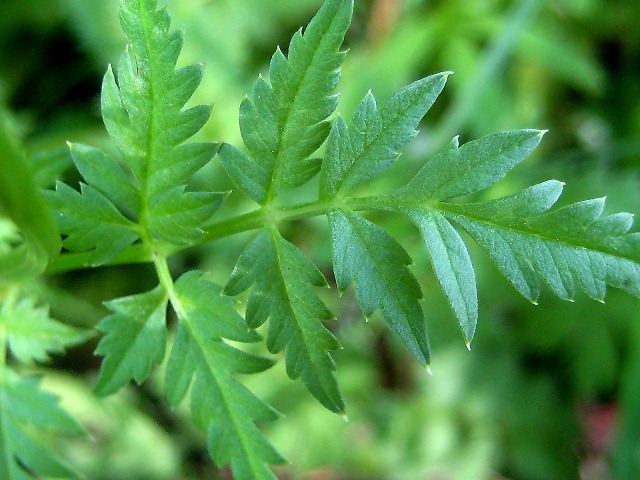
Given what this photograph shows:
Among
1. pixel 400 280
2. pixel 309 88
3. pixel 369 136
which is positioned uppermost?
pixel 309 88

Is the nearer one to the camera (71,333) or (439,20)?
(71,333)

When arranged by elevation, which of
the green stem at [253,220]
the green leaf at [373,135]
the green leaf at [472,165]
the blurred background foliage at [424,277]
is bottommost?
the blurred background foliage at [424,277]

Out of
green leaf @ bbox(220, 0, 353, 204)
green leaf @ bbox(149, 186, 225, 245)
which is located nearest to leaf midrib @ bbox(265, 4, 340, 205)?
green leaf @ bbox(220, 0, 353, 204)

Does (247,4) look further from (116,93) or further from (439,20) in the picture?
(116,93)

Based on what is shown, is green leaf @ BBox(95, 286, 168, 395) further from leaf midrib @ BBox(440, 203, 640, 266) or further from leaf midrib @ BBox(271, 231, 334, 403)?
leaf midrib @ BBox(440, 203, 640, 266)

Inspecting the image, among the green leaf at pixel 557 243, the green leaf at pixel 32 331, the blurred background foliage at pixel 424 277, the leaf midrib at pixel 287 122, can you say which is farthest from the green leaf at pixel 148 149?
the blurred background foliage at pixel 424 277

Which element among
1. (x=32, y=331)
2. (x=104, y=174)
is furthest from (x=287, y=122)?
(x=32, y=331)

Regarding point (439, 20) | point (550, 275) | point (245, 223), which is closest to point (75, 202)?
point (245, 223)

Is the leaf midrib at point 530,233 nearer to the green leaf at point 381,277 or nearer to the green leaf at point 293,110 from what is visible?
the green leaf at point 381,277
